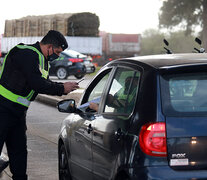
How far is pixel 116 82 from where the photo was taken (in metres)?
5.75

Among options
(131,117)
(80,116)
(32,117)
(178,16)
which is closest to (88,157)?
(80,116)

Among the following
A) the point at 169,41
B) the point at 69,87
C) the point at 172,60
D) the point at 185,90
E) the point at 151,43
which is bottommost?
the point at 151,43

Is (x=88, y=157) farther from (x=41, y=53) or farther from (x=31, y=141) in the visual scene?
(x=31, y=141)

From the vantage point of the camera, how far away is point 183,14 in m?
54.3

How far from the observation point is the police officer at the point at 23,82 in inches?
259

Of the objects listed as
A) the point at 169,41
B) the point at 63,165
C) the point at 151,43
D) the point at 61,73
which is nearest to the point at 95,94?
the point at 63,165

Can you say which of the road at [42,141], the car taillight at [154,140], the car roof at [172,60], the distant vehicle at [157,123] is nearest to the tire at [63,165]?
the road at [42,141]

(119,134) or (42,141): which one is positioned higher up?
(119,134)

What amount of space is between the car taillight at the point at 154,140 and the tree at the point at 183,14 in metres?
45.9

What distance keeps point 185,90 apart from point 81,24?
38.1 m

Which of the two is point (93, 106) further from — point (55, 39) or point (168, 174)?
point (168, 174)

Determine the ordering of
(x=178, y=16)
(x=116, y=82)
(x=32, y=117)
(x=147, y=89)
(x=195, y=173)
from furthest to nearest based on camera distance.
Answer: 1. (x=178, y=16)
2. (x=32, y=117)
3. (x=116, y=82)
4. (x=147, y=89)
5. (x=195, y=173)

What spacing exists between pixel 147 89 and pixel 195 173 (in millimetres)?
710

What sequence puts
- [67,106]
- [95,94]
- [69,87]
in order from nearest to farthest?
[67,106]
[95,94]
[69,87]
